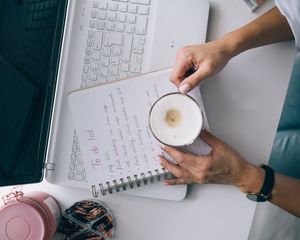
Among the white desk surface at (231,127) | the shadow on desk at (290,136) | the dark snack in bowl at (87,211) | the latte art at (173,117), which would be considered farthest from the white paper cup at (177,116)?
the shadow on desk at (290,136)

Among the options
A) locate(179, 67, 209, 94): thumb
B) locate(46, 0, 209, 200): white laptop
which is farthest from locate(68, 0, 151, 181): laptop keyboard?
locate(179, 67, 209, 94): thumb

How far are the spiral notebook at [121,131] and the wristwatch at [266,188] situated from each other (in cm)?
11

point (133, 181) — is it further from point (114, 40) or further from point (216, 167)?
point (114, 40)

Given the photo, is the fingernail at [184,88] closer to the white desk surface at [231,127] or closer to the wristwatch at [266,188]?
the white desk surface at [231,127]

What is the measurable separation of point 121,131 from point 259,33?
0.94ft

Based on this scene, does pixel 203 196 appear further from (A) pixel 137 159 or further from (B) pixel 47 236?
(B) pixel 47 236

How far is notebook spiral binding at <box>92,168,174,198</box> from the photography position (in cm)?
66

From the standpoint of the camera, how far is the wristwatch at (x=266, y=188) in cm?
65

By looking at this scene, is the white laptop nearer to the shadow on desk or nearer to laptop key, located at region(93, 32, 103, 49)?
laptop key, located at region(93, 32, 103, 49)

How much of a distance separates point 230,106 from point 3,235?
1.43ft

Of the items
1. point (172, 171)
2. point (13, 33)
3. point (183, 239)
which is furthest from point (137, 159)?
point (13, 33)

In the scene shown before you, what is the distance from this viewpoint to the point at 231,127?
0.67 metres

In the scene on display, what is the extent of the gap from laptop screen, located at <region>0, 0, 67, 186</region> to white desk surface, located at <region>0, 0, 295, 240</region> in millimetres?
86

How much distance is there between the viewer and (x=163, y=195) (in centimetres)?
68
